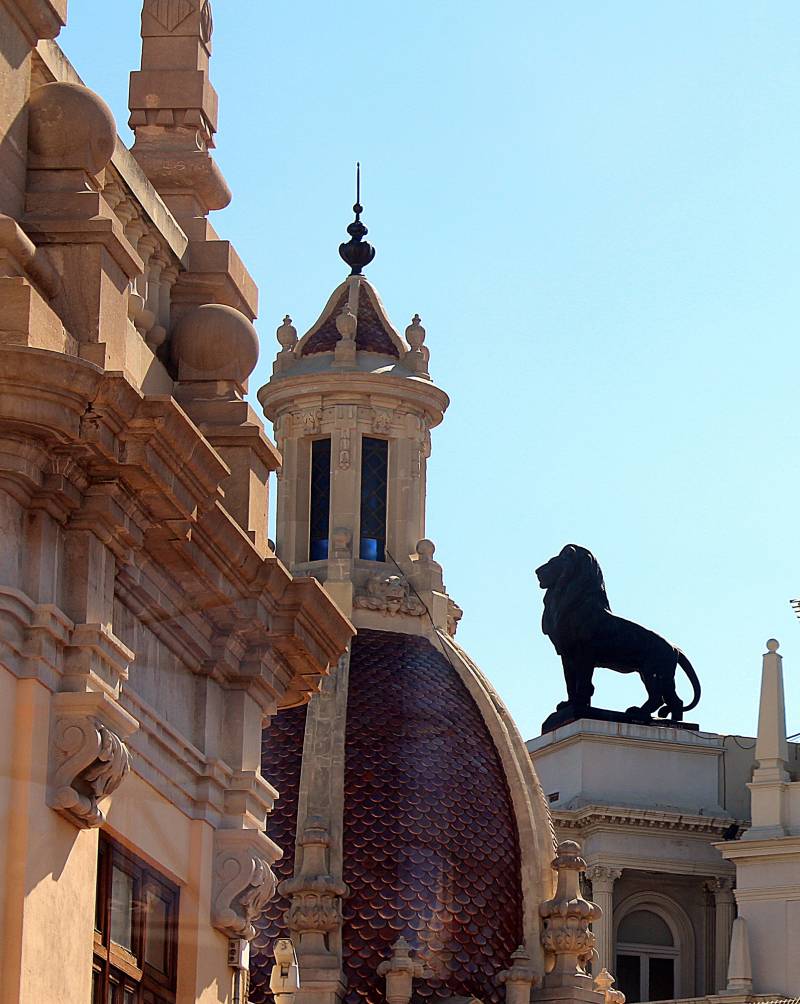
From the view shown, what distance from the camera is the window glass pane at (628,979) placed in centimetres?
6856

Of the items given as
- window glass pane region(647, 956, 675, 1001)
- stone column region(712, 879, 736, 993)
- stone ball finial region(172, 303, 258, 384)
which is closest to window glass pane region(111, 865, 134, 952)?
stone ball finial region(172, 303, 258, 384)

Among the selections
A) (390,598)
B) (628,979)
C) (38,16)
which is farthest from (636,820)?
(38,16)

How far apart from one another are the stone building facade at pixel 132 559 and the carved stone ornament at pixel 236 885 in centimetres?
1

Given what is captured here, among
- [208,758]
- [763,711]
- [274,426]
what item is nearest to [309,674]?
[208,758]

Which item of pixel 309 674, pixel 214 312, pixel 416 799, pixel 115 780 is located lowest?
pixel 115 780

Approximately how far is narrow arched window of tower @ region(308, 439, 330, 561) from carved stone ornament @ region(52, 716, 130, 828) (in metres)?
41.6

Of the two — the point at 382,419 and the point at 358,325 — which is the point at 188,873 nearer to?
the point at 382,419

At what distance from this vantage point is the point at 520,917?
181 ft

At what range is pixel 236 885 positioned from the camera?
21.8 m

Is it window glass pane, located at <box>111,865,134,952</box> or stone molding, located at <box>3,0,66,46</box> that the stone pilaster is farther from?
stone molding, located at <box>3,0,66,46</box>

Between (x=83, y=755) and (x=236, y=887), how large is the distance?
11.3 feet

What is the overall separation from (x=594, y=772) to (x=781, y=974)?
6.66 meters

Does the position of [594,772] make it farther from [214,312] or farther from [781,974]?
[214,312]

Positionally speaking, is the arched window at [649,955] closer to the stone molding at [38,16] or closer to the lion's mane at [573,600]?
the lion's mane at [573,600]
